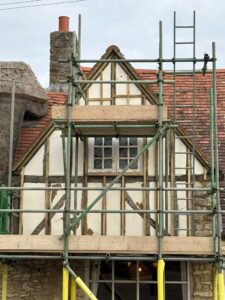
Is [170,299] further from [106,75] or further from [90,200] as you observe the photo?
[106,75]

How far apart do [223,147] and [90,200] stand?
10.6ft

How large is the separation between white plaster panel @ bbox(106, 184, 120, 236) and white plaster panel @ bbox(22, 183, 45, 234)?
1336 mm

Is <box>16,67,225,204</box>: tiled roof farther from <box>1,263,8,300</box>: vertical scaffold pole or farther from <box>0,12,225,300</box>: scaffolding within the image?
<box>1,263,8,300</box>: vertical scaffold pole

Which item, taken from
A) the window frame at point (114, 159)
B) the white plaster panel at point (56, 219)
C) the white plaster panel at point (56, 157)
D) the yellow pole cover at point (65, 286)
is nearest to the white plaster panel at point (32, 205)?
the white plaster panel at point (56, 219)

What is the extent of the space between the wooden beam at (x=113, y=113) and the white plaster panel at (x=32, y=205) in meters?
2.44

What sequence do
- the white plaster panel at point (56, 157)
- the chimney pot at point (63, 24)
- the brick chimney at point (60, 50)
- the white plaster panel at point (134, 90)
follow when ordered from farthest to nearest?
the chimney pot at point (63, 24), the brick chimney at point (60, 50), the white plaster panel at point (134, 90), the white plaster panel at point (56, 157)

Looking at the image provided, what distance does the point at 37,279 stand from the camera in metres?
12.1

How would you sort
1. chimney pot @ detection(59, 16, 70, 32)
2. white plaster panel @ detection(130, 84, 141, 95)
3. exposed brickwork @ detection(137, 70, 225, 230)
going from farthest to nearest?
chimney pot @ detection(59, 16, 70, 32), exposed brickwork @ detection(137, 70, 225, 230), white plaster panel @ detection(130, 84, 141, 95)

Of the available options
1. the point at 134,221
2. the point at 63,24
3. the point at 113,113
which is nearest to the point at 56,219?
the point at 134,221

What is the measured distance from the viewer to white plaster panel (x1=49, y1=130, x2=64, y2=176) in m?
12.5

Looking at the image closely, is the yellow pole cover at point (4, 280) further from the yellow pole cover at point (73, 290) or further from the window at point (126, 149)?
the window at point (126, 149)

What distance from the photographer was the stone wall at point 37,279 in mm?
12000

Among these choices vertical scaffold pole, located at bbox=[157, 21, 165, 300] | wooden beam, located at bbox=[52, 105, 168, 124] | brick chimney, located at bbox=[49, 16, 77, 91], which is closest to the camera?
vertical scaffold pole, located at bbox=[157, 21, 165, 300]

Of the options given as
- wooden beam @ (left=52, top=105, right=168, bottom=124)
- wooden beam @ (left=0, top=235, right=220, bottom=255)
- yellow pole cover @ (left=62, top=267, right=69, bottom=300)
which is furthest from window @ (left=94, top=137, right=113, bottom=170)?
yellow pole cover @ (left=62, top=267, right=69, bottom=300)
